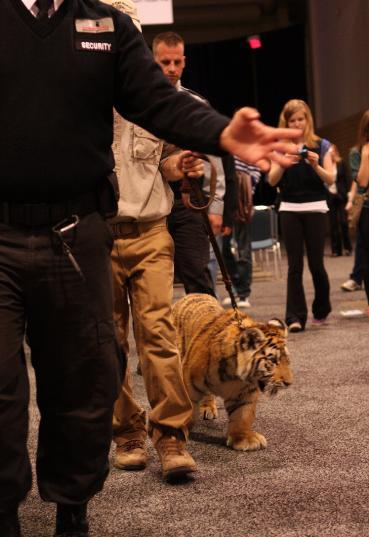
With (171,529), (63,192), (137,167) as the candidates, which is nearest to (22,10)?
(63,192)

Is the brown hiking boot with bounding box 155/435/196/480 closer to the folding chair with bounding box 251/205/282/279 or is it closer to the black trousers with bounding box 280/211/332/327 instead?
the black trousers with bounding box 280/211/332/327

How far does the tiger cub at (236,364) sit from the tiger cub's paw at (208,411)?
1.10 feet

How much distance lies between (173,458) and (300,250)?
3566 millimetres

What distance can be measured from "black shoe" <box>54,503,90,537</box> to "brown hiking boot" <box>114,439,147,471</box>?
85 cm

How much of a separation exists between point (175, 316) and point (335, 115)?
1514cm

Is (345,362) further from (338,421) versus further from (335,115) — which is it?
(335,115)

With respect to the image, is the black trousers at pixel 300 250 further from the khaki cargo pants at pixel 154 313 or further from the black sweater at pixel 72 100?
the black sweater at pixel 72 100

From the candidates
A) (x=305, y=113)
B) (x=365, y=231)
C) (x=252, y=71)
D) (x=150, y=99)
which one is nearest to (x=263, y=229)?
(x=365, y=231)

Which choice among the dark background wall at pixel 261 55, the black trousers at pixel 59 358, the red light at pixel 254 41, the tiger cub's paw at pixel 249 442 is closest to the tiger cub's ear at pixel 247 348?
the tiger cub's paw at pixel 249 442

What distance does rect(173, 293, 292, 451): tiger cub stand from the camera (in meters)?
3.39

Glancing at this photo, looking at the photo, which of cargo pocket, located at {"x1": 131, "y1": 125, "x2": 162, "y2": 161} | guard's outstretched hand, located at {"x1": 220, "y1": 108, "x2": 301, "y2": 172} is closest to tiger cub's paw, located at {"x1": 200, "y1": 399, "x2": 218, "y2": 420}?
cargo pocket, located at {"x1": 131, "y1": 125, "x2": 162, "y2": 161}

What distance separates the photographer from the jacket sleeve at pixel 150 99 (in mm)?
2092

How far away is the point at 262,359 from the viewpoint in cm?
338

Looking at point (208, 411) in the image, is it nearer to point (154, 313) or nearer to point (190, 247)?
point (190, 247)
